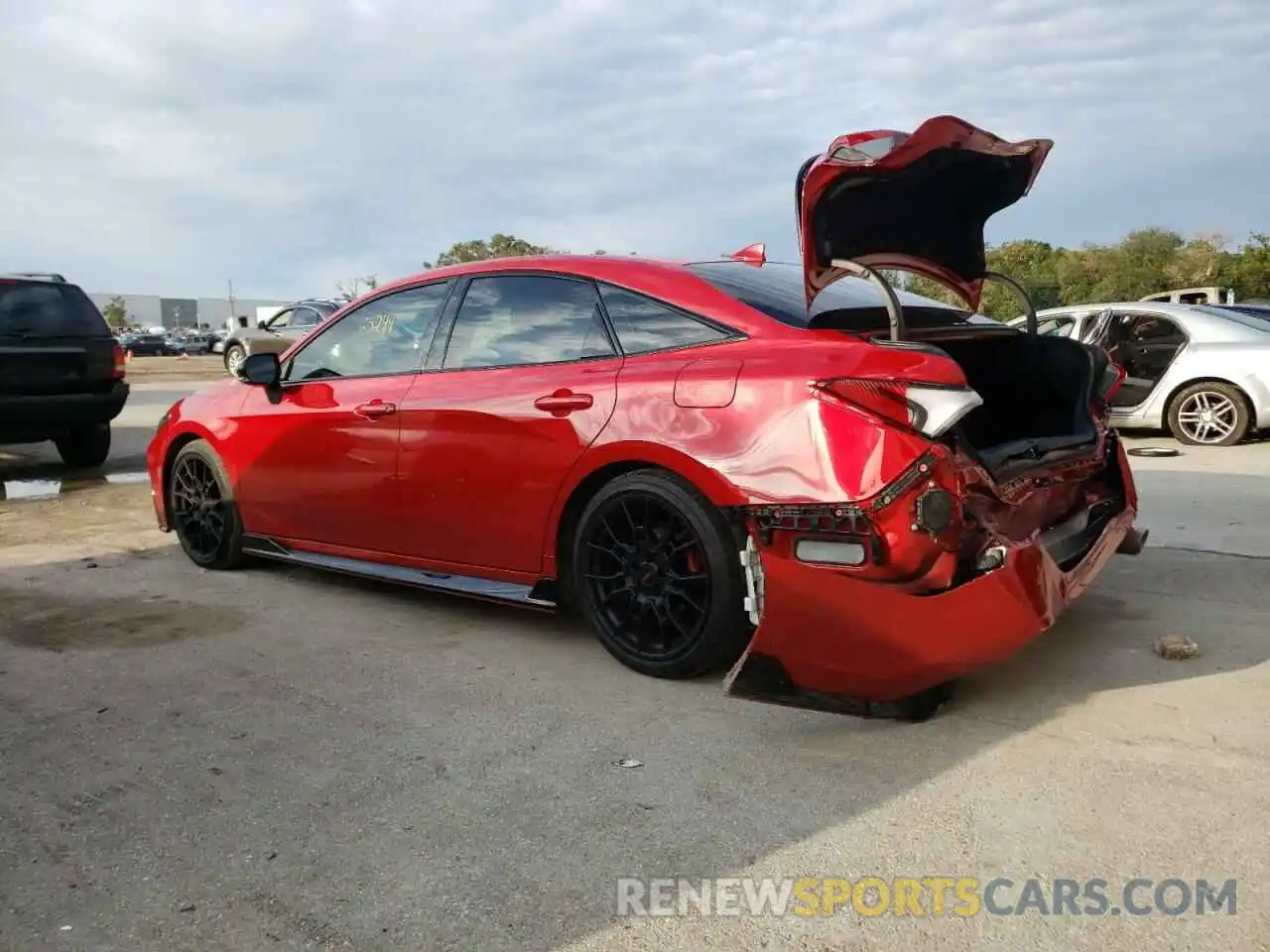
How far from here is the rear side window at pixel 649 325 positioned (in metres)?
3.66

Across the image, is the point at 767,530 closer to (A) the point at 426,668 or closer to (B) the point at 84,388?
(A) the point at 426,668

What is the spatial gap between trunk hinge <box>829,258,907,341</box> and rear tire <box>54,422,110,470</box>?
7698 mm

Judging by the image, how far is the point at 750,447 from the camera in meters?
3.31

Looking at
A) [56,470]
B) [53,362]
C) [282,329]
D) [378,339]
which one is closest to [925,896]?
[378,339]

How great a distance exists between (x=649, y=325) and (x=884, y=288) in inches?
32.9

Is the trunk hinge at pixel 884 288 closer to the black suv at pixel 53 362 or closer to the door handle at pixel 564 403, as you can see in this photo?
the door handle at pixel 564 403

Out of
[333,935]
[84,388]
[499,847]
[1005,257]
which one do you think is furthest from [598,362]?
[1005,257]

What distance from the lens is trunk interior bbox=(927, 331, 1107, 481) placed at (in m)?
4.12

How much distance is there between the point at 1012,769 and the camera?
9.58ft

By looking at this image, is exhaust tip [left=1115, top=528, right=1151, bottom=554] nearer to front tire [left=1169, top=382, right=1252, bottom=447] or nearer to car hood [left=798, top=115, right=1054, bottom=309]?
car hood [left=798, top=115, right=1054, bottom=309]

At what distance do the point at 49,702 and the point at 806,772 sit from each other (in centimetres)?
257

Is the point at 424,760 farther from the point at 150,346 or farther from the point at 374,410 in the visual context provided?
the point at 150,346

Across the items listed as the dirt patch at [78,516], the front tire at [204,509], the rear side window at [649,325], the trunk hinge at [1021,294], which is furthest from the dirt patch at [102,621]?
the trunk hinge at [1021,294]

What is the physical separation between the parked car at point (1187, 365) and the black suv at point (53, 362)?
26.3 feet
